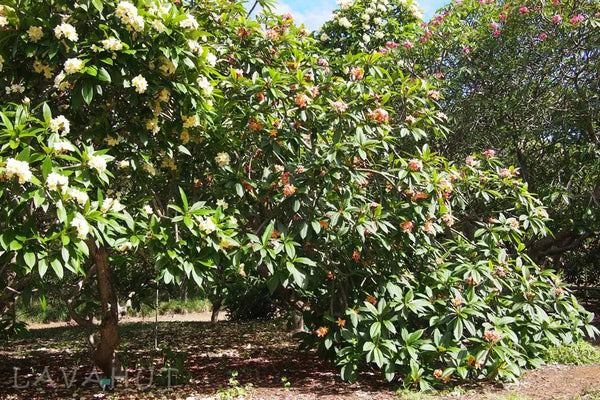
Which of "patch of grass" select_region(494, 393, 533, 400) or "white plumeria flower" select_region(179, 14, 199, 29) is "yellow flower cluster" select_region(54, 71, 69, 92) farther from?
"patch of grass" select_region(494, 393, 533, 400)

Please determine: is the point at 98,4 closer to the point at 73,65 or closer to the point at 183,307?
the point at 73,65

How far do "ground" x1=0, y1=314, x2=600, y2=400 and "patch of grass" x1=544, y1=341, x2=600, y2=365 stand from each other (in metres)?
0.13

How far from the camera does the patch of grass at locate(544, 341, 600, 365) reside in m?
4.53

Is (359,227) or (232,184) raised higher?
(232,184)

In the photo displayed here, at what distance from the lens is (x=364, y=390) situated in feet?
12.4

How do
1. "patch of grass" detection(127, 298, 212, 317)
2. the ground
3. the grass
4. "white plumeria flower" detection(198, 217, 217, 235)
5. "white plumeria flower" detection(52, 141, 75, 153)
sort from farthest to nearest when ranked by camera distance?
"patch of grass" detection(127, 298, 212, 317)
the grass
the ground
"white plumeria flower" detection(198, 217, 217, 235)
"white plumeria flower" detection(52, 141, 75, 153)

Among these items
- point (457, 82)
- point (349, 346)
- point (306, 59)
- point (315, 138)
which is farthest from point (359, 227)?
point (457, 82)

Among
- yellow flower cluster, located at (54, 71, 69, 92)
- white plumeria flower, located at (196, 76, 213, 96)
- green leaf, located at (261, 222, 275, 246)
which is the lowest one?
green leaf, located at (261, 222, 275, 246)

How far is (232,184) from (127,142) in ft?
2.33

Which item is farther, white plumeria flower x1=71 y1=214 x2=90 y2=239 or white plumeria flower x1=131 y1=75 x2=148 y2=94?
white plumeria flower x1=131 y1=75 x2=148 y2=94

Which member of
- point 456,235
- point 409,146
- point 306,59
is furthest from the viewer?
point 409,146

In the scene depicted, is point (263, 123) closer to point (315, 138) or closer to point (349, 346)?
point (315, 138)

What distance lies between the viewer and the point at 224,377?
14.4 feet

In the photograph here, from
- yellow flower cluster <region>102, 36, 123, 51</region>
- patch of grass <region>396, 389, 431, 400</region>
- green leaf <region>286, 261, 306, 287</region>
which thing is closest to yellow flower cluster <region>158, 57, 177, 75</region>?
yellow flower cluster <region>102, 36, 123, 51</region>
